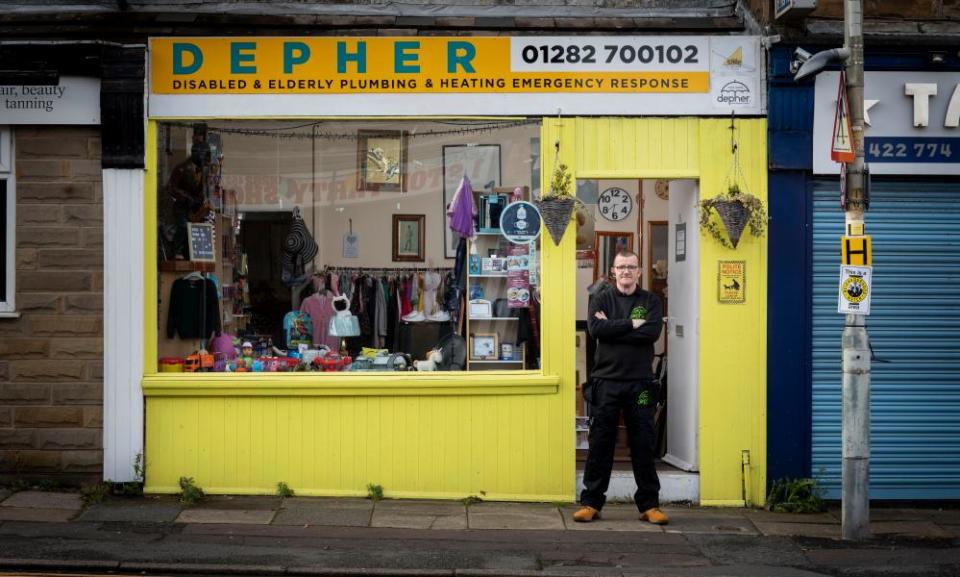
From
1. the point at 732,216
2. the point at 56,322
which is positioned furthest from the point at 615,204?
the point at 56,322

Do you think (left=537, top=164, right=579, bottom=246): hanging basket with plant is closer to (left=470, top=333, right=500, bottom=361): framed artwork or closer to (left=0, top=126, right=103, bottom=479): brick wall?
(left=470, top=333, right=500, bottom=361): framed artwork

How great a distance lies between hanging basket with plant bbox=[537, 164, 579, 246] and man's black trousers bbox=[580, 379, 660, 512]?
152cm

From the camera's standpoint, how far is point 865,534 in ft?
31.2

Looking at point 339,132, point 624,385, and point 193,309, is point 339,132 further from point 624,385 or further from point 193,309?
point 624,385

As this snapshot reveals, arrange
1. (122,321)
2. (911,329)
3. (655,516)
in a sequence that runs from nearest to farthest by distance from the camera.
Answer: (655,516) → (122,321) → (911,329)

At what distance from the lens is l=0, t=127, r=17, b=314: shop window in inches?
420

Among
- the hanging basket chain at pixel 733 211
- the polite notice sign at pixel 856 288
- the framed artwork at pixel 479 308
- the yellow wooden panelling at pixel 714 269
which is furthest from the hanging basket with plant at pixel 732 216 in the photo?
the framed artwork at pixel 479 308

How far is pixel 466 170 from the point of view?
11203 mm

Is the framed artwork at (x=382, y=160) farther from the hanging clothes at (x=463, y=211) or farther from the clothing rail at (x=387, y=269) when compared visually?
the clothing rail at (x=387, y=269)

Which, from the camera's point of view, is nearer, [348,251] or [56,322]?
[56,322]

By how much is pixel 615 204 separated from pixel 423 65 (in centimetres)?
376

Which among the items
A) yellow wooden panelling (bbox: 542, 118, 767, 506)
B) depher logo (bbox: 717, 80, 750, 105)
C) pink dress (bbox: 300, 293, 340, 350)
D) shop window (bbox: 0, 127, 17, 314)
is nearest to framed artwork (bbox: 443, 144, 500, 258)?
yellow wooden panelling (bbox: 542, 118, 767, 506)

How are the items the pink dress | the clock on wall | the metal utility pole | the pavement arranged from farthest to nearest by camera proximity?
the clock on wall, the pink dress, the metal utility pole, the pavement

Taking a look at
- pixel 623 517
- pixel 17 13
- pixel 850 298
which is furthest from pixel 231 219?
pixel 850 298
